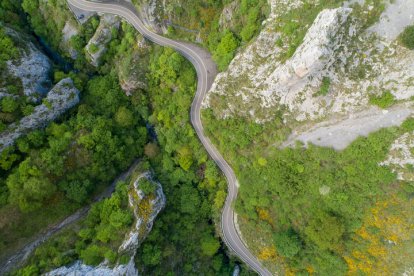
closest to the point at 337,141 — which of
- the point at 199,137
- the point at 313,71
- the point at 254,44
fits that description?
the point at 313,71

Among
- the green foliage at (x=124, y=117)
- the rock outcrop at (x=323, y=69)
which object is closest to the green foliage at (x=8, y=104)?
the green foliage at (x=124, y=117)

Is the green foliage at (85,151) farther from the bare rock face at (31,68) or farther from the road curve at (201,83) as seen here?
the road curve at (201,83)

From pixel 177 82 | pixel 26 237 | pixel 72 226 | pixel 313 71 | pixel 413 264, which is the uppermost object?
pixel 313 71

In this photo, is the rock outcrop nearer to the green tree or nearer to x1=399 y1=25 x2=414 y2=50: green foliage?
x1=399 y1=25 x2=414 y2=50: green foliage

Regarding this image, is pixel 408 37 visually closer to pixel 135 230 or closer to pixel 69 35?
pixel 135 230

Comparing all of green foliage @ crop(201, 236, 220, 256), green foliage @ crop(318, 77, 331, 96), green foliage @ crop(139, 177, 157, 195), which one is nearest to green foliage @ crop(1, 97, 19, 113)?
green foliage @ crop(139, 177, 157, 195)

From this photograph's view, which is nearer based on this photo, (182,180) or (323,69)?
(323,69)

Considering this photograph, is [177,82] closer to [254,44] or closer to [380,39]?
[254,44]

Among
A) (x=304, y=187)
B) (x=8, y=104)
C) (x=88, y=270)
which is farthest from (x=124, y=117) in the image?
(x=304, y=187)
